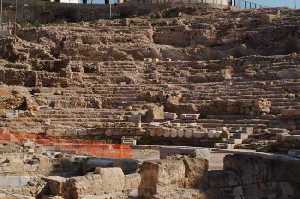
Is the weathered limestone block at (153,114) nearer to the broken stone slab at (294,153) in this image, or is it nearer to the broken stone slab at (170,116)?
the broken stone slab at (170,116)

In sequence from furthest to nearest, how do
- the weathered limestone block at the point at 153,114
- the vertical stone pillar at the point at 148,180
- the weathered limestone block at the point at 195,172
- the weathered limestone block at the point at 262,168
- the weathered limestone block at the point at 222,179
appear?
1. the weathered limestone block at the point at 153,114
2. the weathered limestone block at the point at 262,168
3. the weathered limestone block at the point at 222,179
4. the weathered limestone block at the point at 195,172
5. the vertical stone pillar at the point at 148,180

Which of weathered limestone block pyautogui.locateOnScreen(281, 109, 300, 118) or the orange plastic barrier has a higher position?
weathered limestone block pyautogui.locateOnScreen(281, 109, 300, 118)

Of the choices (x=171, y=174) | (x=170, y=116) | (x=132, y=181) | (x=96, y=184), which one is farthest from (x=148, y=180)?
(x=170, y=116)

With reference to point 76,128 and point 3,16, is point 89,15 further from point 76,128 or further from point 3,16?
point 76,128

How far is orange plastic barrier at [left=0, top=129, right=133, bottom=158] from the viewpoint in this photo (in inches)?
631

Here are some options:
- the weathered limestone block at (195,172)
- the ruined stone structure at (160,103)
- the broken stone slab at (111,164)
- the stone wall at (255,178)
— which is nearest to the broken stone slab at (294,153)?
the ruined stone structure at (160,103)

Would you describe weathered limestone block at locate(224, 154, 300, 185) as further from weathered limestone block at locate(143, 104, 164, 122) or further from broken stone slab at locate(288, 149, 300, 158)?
weathered limestone block at locate(143, 104, 164, 122)

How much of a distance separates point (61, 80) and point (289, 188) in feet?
48.4

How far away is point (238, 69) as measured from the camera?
2545 centimetres

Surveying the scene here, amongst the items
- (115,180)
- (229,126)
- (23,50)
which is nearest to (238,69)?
(229,126)

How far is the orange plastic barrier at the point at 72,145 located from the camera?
52.6ft

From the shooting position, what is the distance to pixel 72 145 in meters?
17.5

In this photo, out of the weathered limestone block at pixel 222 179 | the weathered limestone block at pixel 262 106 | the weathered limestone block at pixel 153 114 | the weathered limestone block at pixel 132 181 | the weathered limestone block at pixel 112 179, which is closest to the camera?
the weathered limestone block at pixel 112 179

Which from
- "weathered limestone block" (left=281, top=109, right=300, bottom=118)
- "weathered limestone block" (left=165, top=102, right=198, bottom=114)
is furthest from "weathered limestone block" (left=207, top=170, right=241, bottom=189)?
"weathered limestone block" (left=165, top=102, right=198, bottom=114)
